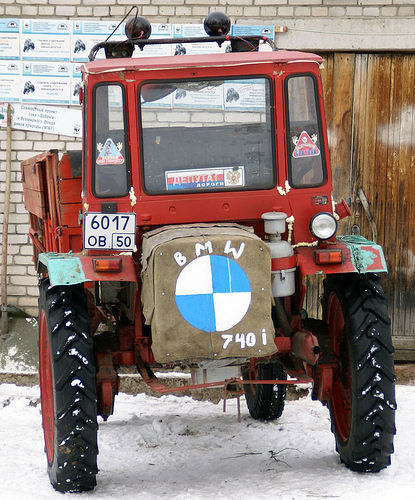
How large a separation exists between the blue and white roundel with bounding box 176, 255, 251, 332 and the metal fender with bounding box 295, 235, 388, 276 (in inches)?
20.0

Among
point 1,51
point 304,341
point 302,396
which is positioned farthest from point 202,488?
point 1,51

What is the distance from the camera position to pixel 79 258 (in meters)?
4.85

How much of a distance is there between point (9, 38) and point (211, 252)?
5023 mm

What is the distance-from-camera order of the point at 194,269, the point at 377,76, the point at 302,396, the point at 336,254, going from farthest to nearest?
the point at 377,76
the point at 302,396
the point at 336,254
the point at 194,269

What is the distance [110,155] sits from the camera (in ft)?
16.4

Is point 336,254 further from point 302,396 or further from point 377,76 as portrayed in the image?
point 377,76

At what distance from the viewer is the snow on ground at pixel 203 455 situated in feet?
15.7

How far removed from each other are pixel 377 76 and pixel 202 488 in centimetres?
483

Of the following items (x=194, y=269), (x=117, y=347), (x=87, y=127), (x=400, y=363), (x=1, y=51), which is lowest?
(x=400, y=363)

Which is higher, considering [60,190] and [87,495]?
[60,190]

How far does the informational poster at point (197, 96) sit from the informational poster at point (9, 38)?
4.03 metres

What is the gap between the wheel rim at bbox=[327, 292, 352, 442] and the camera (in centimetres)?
518

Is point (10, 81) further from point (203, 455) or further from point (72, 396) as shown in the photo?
point (72, 396)

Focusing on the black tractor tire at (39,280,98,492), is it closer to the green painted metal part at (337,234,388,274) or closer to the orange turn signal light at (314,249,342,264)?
the orange turn signal light at (314,249,342,264)
